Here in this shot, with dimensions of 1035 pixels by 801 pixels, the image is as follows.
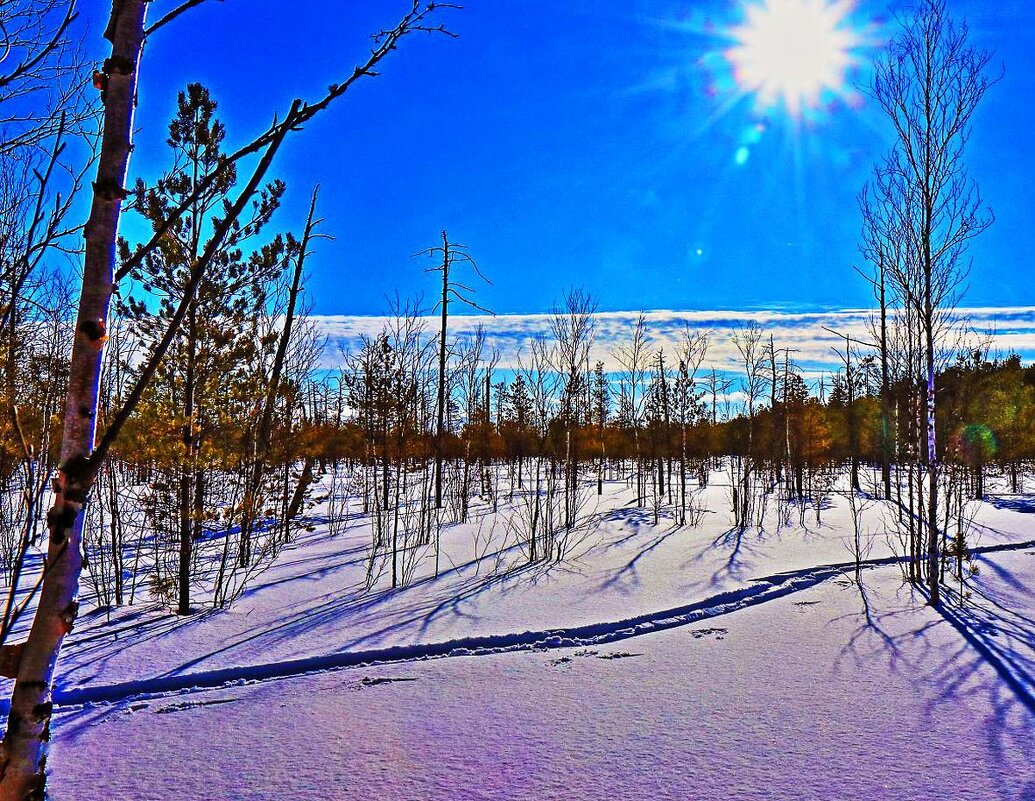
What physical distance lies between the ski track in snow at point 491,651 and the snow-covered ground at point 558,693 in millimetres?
20

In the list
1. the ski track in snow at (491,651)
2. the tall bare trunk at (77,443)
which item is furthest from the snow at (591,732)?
the tall bare trunk at (77,443)

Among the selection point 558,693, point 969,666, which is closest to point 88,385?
point 558,693

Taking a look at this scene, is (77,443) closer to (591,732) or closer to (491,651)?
(591,732)

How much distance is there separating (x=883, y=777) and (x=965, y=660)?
2.07 m

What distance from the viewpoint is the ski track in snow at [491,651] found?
371 cm

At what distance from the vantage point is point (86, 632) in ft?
16.2

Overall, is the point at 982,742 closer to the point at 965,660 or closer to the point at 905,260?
the point at 965,660

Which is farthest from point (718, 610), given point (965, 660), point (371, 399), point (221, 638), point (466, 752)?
point (371, 399)

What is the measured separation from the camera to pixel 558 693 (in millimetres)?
3629

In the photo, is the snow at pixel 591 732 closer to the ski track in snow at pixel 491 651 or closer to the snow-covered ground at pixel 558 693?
the snow-covered ground at pixel 558 693

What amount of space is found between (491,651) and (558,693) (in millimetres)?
960

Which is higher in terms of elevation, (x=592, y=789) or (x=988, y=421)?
(x=988, y=421)

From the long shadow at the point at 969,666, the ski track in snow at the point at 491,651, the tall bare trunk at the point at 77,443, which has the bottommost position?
the ski track in snow at the point at 491,651

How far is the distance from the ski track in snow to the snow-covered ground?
0.02 meters
